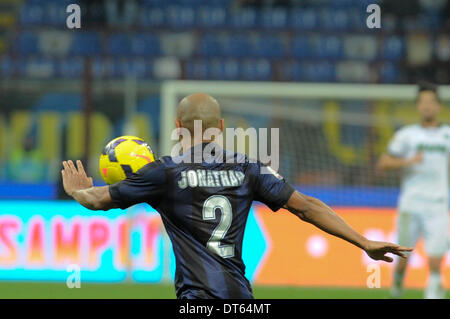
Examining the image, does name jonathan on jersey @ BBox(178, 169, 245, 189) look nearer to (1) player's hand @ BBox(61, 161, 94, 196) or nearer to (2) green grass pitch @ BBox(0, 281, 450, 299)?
(1) player's hand @ BBox(61, 161, 94, 196)

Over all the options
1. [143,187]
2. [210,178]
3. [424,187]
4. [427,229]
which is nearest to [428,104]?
[424,187]

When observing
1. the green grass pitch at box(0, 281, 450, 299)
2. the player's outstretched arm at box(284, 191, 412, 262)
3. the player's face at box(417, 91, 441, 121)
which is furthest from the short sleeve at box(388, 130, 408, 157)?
the player's outstretched arm at box(284, 191, 412, 262)

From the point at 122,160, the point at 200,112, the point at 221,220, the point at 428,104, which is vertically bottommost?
the point at 221,220

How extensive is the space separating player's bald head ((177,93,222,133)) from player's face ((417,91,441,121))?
5.32 m

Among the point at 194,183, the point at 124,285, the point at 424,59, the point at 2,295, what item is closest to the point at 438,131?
the point at 124,285

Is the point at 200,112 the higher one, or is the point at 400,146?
the point at 400,146

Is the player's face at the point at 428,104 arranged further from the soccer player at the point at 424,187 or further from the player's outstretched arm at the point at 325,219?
the player's outstretched arm at the point at 325,219

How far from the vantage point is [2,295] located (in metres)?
10.1

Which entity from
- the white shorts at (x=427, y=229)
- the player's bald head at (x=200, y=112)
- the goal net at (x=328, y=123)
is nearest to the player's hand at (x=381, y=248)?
the player's bald head at (x=200, y=112)

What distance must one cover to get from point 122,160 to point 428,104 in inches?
205

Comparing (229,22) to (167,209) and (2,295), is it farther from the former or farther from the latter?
(167,209)

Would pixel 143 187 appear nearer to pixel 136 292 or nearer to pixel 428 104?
pixel 428 104

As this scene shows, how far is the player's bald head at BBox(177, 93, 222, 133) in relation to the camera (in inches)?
167

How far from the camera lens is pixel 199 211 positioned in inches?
170
